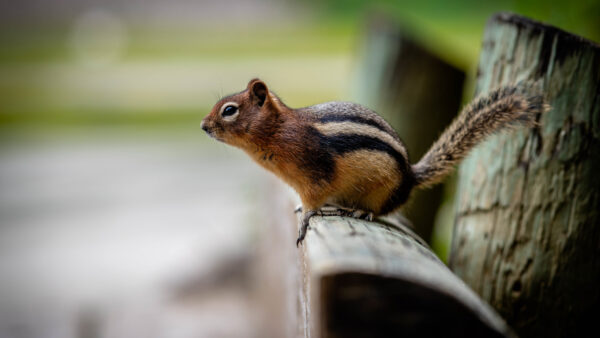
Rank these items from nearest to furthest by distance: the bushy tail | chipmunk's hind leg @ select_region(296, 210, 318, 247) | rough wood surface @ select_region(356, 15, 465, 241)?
chipmunk's hind leg @ select_region(296, 210, 318, 247)
the bushy tail
rough wood surface @ select_region(356, 15, 465, 241)

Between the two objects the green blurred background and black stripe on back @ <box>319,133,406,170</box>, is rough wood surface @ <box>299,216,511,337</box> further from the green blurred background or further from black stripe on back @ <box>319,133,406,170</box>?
the green blurred background

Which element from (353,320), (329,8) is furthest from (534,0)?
(329,8)

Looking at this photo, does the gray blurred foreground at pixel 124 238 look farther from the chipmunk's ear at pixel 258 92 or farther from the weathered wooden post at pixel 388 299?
the weathered wooden post at pixel 388 299

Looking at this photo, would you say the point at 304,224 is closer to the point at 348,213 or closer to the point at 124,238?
the point at 348,213

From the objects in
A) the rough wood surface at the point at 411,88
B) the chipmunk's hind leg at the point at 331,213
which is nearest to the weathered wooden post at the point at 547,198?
the chipmunk's hind leg at the point at 331,213

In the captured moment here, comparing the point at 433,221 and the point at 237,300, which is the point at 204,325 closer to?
the point at 237,300

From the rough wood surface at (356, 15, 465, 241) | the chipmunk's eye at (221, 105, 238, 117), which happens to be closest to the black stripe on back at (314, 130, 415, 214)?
the chipmunk's eye at (221, 105, 238, 117)

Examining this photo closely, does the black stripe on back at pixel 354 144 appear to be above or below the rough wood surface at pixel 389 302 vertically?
above
